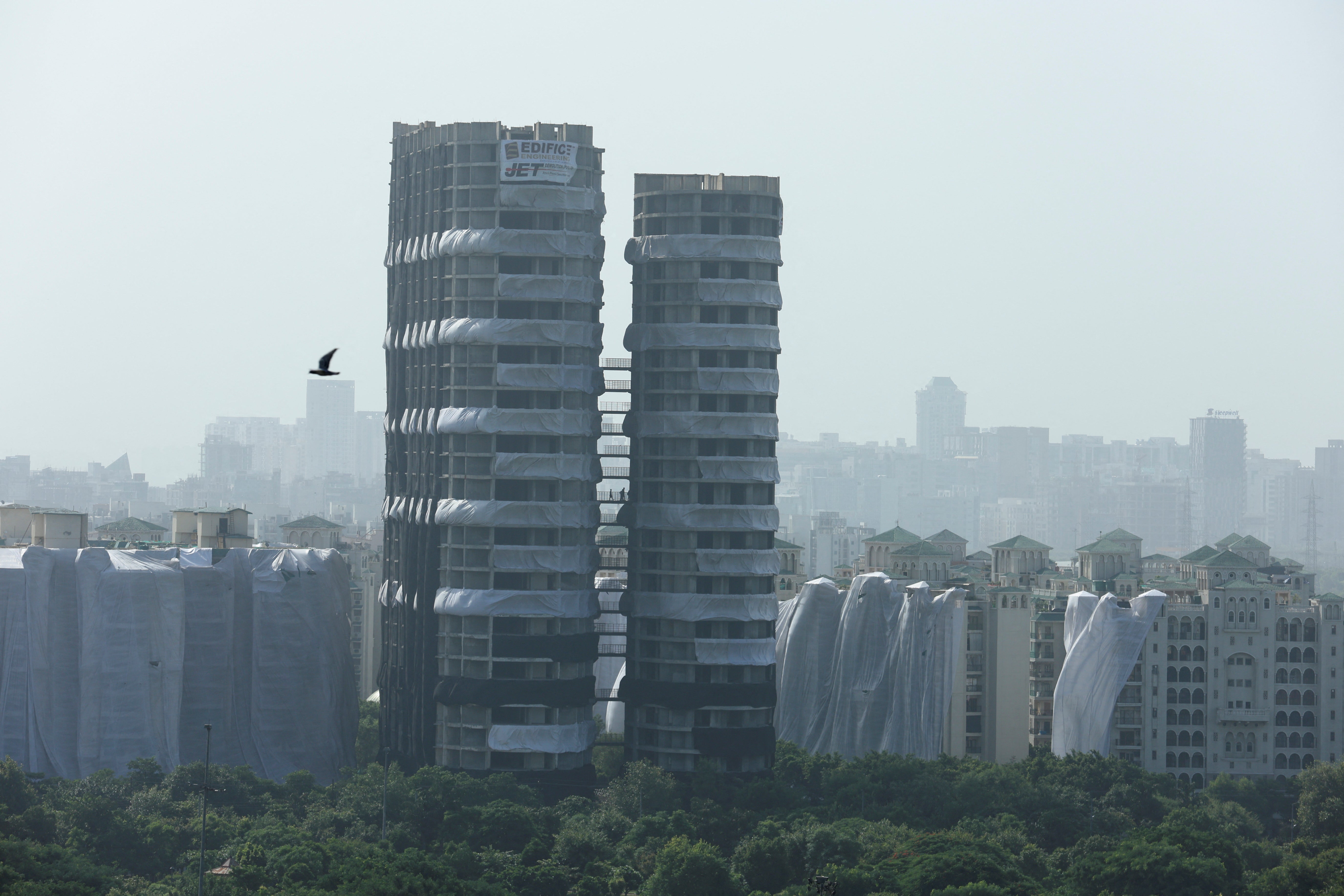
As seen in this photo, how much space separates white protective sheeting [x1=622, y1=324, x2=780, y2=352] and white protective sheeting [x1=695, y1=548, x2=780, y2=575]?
11212 mm

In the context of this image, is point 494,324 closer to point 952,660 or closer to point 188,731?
point 188,731

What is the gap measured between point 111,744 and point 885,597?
50.6 metres

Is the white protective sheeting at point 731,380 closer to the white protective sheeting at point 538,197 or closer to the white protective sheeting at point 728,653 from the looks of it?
the white protective sheeting at point 538,197

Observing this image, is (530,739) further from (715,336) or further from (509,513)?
(715,336)

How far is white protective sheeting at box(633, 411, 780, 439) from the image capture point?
4419 inches

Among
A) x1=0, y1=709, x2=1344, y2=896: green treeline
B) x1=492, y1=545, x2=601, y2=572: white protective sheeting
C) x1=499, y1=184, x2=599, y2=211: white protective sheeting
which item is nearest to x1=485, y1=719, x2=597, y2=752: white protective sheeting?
x1=0, y1=709, x2=1344, y2=896: green treeline

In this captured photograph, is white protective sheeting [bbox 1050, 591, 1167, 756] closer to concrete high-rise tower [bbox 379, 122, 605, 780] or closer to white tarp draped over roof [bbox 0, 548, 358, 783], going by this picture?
concrete high-rise tower [bbox 379, 122, 605, 780]

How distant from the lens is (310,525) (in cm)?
16500

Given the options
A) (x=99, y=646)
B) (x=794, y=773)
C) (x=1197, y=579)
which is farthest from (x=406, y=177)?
(x=1197, y=579)

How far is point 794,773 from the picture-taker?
4528 inches

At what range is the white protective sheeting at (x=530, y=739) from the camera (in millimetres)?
109000

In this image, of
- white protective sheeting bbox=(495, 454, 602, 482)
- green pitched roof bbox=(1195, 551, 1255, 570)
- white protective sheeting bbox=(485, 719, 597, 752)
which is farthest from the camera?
green pitched roof bbox=(1195, 551, 1255, 570)

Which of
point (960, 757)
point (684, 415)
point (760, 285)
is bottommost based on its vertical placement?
point (960, 757)

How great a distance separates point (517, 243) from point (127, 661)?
3049cm
